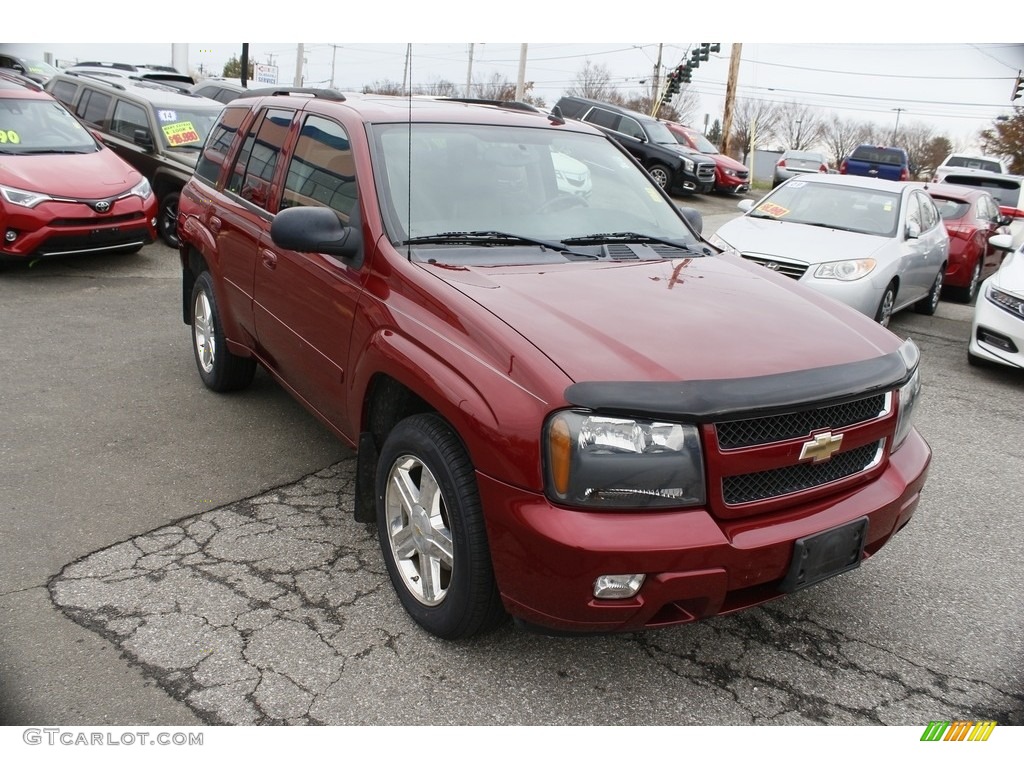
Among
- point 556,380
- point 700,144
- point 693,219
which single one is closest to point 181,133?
point 693,219

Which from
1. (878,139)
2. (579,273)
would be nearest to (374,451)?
(579,273)

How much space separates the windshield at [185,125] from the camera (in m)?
10.6

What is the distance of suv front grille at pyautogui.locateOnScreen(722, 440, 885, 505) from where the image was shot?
2639 millimetres

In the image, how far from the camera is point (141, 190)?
9125 mm

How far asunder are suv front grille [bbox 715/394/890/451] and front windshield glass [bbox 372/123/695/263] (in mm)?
1386

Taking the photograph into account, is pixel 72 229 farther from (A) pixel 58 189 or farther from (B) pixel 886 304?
(B) pixel 886 304

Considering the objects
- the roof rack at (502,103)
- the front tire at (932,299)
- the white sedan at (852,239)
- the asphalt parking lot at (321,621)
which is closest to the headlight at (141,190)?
the asphalt parking lot at (321,621)

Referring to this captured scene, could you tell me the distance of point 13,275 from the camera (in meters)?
8.49

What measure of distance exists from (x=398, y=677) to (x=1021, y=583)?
2.78m

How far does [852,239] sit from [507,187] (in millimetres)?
5377

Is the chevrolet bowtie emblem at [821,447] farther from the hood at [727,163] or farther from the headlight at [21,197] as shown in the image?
the hood at [727,163]

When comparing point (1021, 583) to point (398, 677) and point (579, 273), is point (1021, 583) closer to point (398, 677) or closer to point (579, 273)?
point (579, 273)

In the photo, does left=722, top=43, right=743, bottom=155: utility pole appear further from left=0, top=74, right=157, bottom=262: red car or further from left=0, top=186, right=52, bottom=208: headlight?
left=0, top=186, right=52, bottom=208: headlight

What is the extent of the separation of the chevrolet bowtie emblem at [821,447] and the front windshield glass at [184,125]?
9.58 m
